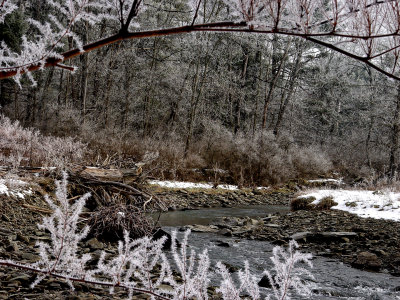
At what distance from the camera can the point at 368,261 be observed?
17.8 ft

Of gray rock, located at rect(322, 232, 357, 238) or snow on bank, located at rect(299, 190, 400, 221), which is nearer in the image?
gray rock, located at rect(322, 232, 357, 238)

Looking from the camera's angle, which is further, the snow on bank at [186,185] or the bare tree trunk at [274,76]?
the bare tree trunk at [274,76]

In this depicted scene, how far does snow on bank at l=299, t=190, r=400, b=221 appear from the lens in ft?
28.4

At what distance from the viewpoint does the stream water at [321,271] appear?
166 inches

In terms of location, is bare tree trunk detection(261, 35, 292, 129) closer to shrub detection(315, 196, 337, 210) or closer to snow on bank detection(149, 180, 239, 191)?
snow on bank detection(149, 180, 239, 191)

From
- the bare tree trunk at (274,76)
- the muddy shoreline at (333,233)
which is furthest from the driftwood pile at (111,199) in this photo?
the bare tree trunk at (274,76)

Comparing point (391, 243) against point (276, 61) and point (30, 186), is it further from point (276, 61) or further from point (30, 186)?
point (276, 61)

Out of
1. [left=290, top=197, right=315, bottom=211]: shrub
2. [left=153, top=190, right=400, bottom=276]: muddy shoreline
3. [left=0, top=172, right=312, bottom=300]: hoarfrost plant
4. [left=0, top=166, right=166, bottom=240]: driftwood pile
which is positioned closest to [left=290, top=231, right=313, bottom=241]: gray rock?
[left=153, top=190, right=400, bottom=276]: muddy shoreline

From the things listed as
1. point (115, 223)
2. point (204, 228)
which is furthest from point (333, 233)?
point (115, 223)

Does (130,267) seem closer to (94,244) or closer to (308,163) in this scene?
(94,244)

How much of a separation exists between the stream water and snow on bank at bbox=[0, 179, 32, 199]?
3.12 m

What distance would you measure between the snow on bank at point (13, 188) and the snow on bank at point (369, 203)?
325 inches

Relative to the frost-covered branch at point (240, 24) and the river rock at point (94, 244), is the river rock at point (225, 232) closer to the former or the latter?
the river rock at point (94, 244)

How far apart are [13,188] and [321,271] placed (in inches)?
218
